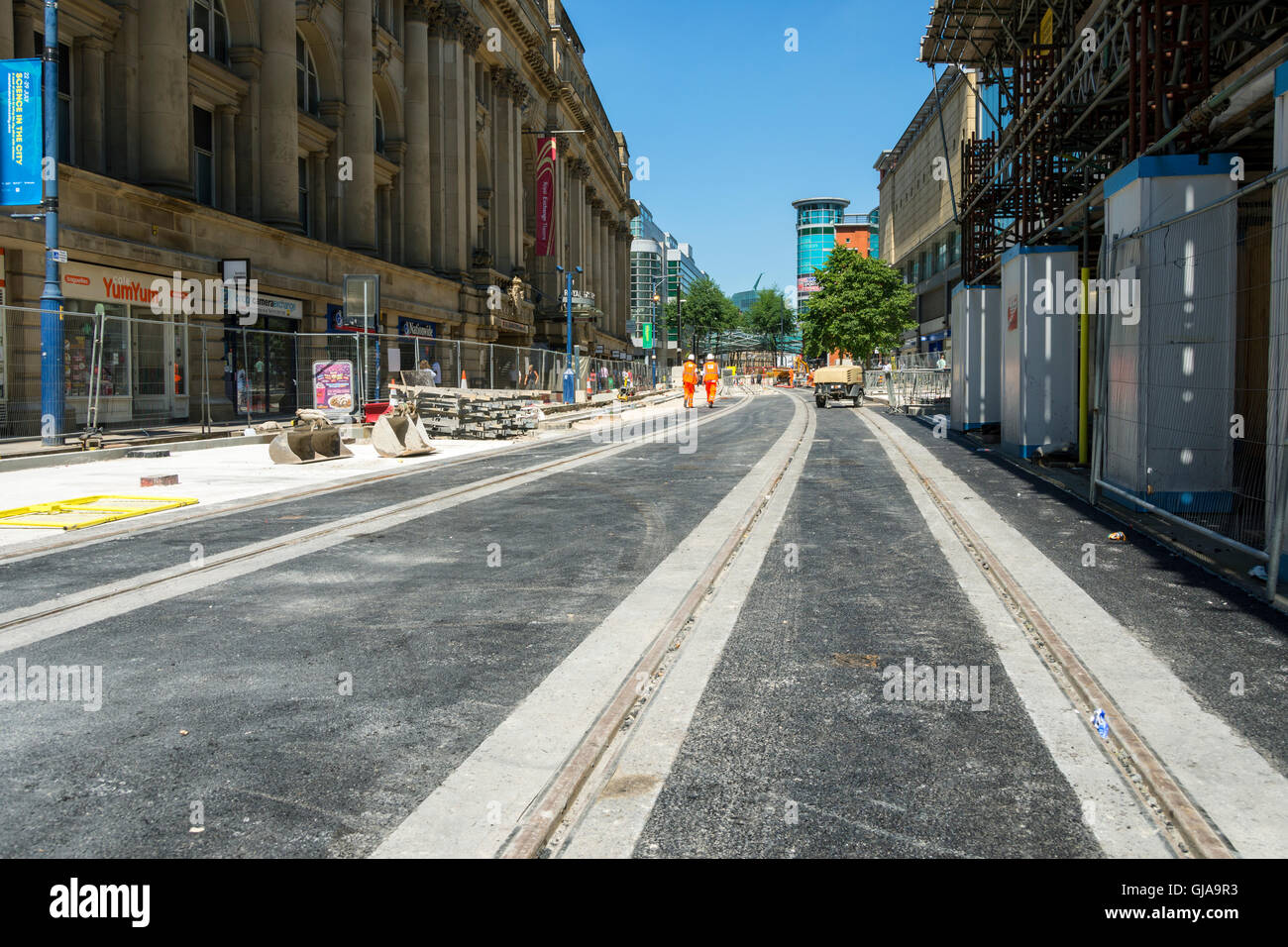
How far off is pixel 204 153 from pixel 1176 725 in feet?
95.1

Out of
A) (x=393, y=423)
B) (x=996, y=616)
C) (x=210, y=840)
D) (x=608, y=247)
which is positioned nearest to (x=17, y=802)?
(x=210, y=840)

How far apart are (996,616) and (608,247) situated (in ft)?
303

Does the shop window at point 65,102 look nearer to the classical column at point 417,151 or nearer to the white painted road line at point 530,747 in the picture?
the classical column at point 417,151

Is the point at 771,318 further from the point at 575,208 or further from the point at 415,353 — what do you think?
the point at 415,353

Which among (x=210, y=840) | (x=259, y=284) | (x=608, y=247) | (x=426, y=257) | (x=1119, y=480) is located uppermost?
(x=608, y=247)

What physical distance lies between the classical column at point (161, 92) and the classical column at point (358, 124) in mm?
10898

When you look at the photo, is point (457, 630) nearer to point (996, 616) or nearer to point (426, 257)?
point (996, 616)

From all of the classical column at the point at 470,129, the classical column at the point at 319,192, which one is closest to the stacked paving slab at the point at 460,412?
the classical column at the point at 319,192

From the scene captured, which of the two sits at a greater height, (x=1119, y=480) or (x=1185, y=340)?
(x=1185, y=340)

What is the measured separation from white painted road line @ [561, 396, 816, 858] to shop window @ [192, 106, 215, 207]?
2535 cm

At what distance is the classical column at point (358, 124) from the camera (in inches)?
1340

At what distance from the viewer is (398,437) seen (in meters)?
18.5

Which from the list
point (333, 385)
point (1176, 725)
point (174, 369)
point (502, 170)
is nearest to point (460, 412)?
point (333, 385)

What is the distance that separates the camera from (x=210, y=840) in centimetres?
308
